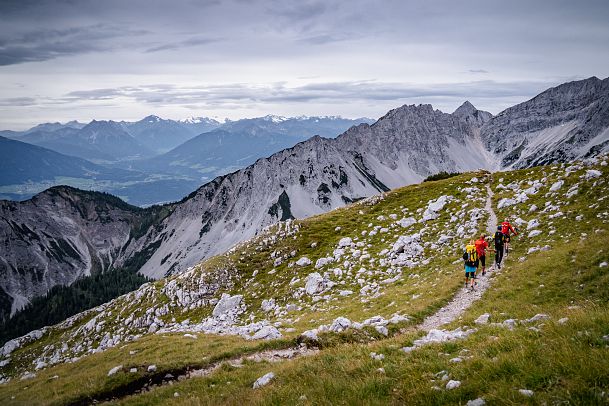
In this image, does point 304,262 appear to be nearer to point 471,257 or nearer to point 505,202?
point 471,257

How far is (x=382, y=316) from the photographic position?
22.8 metres

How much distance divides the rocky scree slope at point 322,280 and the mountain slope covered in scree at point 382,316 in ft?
0.65

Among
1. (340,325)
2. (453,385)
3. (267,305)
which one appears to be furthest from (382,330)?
(267,305)

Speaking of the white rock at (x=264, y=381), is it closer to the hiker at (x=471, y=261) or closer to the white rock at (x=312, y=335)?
the white rock at (x=312, y=335)

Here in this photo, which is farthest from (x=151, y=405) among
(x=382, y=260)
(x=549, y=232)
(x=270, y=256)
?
(x=270, y=256)

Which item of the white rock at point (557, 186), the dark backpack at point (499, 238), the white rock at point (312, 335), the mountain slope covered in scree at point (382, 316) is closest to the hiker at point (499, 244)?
the dark backpack at point (499, 238)

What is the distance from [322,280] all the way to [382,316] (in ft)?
42.1

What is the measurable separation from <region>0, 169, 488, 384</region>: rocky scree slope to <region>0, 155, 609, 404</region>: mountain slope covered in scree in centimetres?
20

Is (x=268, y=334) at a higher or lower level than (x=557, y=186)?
lower

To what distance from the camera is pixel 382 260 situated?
116 feet

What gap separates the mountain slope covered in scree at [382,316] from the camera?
904 cm

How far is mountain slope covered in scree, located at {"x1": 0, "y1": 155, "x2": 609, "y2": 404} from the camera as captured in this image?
9039 mm

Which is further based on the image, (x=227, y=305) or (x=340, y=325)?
(x=227, y=305)

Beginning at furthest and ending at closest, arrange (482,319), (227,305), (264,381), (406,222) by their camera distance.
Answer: (406,222)
(227,305)
(482,319)
(264,381)
